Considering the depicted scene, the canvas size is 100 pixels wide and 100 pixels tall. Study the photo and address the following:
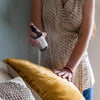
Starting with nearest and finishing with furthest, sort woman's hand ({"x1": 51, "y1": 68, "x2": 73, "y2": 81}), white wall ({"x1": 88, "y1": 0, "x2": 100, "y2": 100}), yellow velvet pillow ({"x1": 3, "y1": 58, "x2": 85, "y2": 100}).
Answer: yellow velvet pillow ({"x1": 3, "y1": 58, "x2": 85, "y2": 100}) → woman's hand ({"x1": 51, "y1": 68, "x2": 73, "y2": 81}) → white wall ({"x1": 88, "y1": 0, "x2": 100, "y2": 100})

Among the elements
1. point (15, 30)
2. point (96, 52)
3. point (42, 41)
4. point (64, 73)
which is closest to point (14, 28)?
point (15, 30)

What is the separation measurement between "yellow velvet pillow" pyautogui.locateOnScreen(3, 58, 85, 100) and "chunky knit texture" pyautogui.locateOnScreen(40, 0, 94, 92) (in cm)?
20

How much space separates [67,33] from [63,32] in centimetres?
2

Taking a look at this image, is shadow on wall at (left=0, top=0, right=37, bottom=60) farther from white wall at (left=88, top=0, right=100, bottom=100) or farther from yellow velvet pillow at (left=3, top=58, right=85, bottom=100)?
white wall at (left=88, top=0, right=100, bottom=100)

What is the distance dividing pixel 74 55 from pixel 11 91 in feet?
1.46

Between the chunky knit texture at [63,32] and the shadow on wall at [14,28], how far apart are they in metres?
0.24

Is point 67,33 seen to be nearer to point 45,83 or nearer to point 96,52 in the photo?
point 45,83

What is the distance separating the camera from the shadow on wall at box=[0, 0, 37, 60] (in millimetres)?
1315

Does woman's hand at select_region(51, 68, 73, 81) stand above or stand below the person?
below

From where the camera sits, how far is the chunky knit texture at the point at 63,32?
1189mm

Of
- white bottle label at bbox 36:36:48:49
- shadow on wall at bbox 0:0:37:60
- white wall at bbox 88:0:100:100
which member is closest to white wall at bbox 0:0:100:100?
shadow on wall at bbox 0:0:37:60

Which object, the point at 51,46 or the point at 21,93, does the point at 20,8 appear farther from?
the point at 21,93

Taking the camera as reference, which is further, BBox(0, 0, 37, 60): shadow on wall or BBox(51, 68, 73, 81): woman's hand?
BBox(0, 0, 37, 60): shadow on wall

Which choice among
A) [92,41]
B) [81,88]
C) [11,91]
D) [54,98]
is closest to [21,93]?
[11,91]
